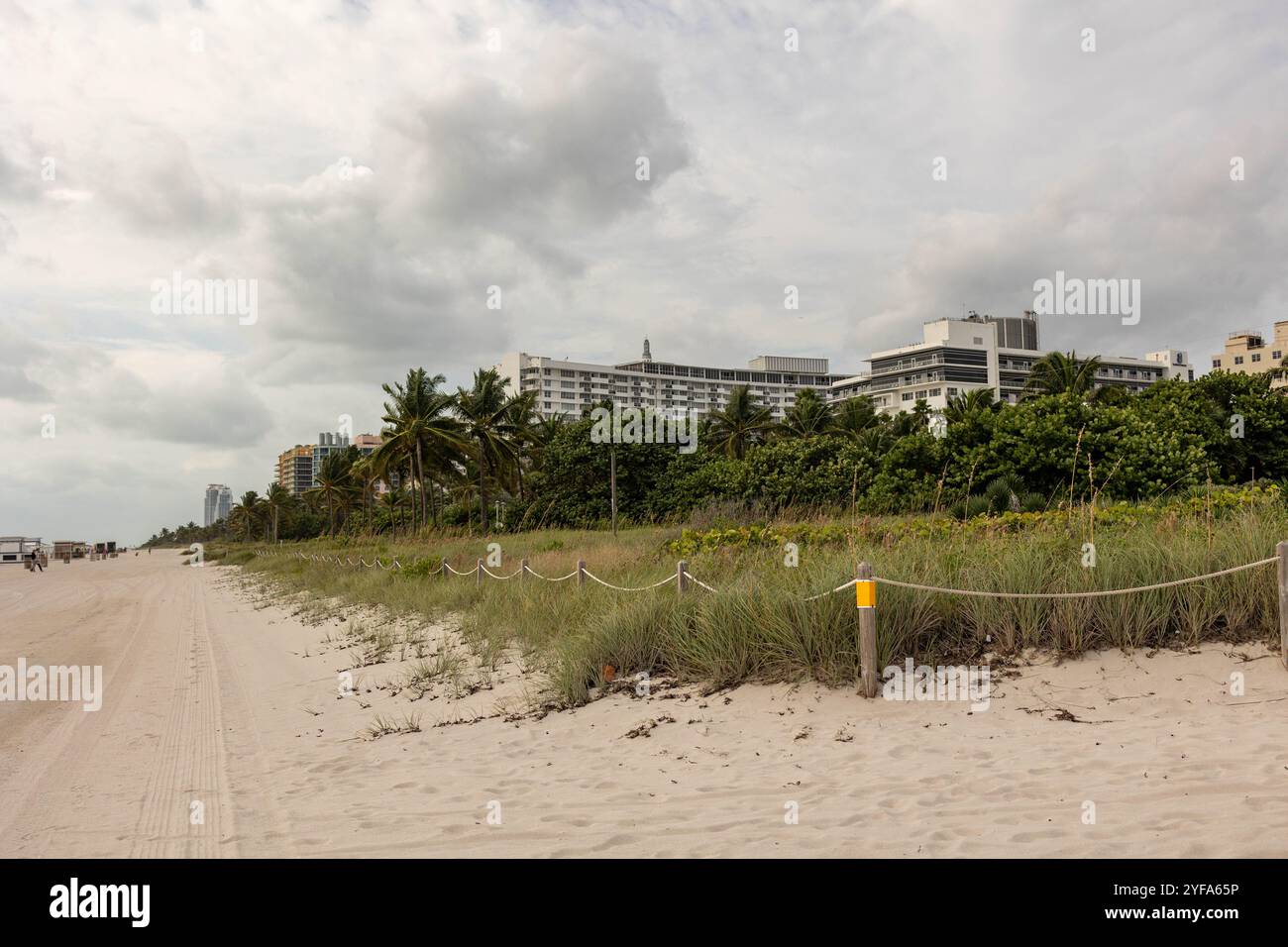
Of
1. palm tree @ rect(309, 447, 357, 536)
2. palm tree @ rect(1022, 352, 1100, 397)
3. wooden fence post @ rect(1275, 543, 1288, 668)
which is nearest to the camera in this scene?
wooden fence post @ rect(1275, 543, 1288, 668)

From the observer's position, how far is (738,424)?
2277 inches

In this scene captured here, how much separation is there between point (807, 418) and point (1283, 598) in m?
50.6

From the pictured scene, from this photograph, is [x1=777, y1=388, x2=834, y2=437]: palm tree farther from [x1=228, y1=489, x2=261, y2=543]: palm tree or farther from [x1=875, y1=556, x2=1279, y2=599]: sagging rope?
[x1=228, y1=489, x2=261, y2=543]: palm tree

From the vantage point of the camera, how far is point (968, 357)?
105m

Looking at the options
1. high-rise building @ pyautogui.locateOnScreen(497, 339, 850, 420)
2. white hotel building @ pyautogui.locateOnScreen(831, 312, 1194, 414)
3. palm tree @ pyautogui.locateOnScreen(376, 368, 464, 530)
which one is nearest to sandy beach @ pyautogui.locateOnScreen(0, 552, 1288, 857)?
palm tree @ pyautogui.locateOnScreen(376, 368, 464, 530)

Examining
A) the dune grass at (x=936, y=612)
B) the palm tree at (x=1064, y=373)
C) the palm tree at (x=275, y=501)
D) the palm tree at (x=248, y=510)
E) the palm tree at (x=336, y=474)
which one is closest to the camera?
the dune grass at (x=936, y=612)

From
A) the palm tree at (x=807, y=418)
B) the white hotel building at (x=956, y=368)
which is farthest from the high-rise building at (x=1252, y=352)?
the palm tree at (x=807, y=418)

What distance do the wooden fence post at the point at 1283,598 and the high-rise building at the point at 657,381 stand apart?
398ft

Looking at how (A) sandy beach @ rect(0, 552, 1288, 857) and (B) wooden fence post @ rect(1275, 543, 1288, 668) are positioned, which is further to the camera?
(B) wooden fence post @ rect(1275, 543, 1288, 668)

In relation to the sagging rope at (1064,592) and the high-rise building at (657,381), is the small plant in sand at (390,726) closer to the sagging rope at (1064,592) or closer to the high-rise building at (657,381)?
the sagging rope at (1064,592)

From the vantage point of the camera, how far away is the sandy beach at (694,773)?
4.02 m

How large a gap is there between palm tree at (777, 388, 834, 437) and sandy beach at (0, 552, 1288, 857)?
4926 cm

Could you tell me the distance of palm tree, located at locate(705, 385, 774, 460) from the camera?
56.9 meters

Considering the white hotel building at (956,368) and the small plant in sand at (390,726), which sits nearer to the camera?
the small plant in sand at (390,726)
